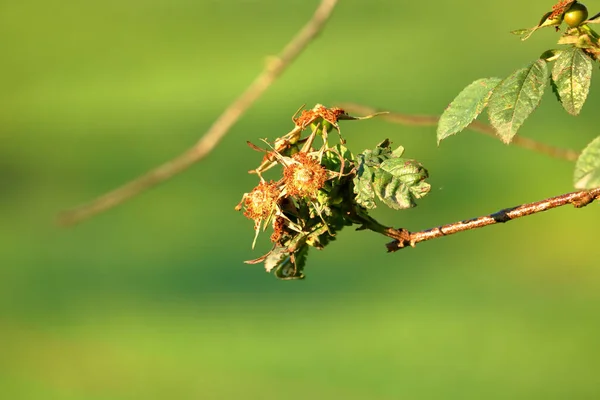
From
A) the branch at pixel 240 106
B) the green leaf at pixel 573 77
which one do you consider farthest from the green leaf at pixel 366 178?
the branch at pixel 240 106

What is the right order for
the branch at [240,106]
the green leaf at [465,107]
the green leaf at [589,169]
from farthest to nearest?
the branch at [240,106], the green leaf at [465,107], the green leaf at [589,169]

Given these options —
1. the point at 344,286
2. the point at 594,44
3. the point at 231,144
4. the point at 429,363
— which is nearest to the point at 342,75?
the point at 231,144

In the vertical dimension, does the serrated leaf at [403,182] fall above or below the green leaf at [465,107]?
below

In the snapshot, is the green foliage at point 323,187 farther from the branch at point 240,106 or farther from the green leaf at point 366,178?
the branch at point 240,106

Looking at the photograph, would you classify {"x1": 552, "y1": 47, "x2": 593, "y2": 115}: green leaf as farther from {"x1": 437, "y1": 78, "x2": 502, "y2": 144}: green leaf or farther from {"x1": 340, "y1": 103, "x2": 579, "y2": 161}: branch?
{"x1": 340, "y1": 103, "x2": 579, "y2": 161}: branch

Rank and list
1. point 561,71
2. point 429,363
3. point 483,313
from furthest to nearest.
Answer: point 483,313 < point 429,363 < point 561,71

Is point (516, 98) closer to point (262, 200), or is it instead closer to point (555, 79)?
point (555, 79)

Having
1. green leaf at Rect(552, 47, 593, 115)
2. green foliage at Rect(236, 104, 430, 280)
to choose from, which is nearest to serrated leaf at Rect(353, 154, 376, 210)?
green foliage at Rect(236, 104, 430, 280)

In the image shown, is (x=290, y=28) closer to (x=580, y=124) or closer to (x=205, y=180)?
(x=205, y=180)
